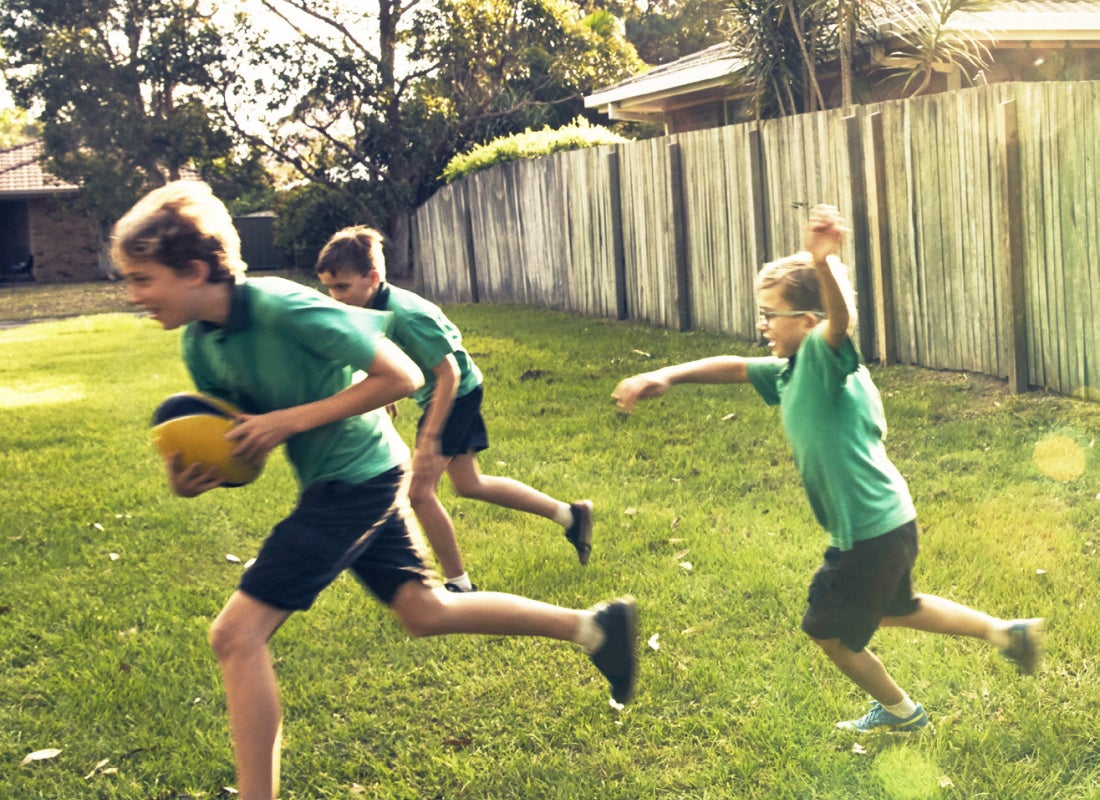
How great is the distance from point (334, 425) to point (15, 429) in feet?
26.5

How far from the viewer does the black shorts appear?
3.33 m

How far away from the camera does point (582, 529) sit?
5441 millimetres

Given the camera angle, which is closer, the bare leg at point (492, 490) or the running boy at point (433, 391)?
the running boy at point (433, 391)

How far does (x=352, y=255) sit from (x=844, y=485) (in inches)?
88.8

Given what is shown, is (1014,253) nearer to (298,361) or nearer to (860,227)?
(860,227)

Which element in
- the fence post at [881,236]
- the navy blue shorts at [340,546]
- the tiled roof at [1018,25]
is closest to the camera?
the navy blue shorts at [340,546]

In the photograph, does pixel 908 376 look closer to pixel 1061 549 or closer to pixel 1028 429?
pixel 1028 429

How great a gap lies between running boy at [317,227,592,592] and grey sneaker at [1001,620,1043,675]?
2118 millimetres

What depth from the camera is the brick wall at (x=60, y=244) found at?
3962 centimetres

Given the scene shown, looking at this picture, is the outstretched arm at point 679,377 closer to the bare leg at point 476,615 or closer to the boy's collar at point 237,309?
the bare leg at point 476,615

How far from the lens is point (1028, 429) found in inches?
280

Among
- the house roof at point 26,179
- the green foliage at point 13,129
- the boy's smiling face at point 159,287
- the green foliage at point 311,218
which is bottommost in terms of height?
the boy's smiling face at point 159,287

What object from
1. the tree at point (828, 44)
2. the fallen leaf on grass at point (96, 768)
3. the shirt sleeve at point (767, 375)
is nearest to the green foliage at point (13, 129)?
the tree at point (828, 44)

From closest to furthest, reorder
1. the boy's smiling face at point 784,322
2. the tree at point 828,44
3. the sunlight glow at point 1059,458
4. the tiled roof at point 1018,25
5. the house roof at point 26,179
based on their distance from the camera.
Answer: the boy's smiling face at point 784,322, the sunlight glow at point 1059,458, the tree at point 828,44, the tiled roof at point 1018,25, the house roof at point 26,179
